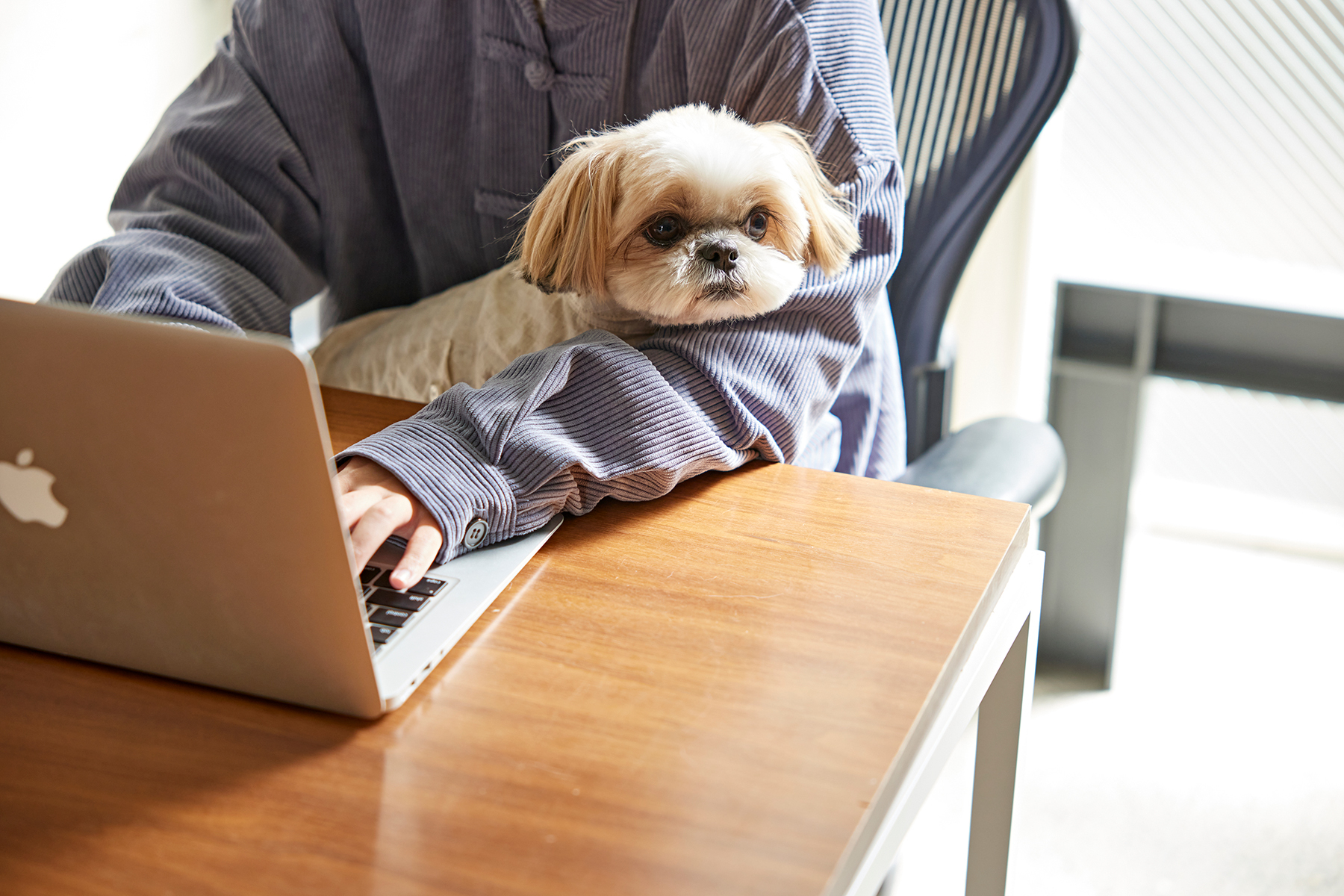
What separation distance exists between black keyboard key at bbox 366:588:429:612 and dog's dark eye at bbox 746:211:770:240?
400 millimetres

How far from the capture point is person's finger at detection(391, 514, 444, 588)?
635 millimetres

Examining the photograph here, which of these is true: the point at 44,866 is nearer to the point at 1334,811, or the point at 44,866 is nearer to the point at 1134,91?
the point at 1334,811

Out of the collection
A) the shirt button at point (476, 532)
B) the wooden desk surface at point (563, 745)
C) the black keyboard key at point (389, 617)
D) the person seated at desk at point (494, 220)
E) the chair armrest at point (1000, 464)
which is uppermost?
the person seated at desk at point (494, 220)

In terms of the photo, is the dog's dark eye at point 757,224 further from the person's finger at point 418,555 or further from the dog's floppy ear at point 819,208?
the person's finger at point 418,555

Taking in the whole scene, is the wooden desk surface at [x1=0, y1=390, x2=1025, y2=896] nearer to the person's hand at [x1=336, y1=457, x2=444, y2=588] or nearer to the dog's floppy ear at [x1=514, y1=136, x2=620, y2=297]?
the person's hand at [x1=336, y1=457, x2=444, y2=588]

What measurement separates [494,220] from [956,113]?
479 millimetres

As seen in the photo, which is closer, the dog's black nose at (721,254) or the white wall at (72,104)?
the dog's black nose at (721,254)

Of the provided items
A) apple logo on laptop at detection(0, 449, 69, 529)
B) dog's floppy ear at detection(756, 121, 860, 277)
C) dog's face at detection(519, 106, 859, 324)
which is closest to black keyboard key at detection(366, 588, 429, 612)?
apple logo on laptop at detection(0, 449, 69, 529)

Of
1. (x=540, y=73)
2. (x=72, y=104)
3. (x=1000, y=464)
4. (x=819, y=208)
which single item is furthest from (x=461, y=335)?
(x=72, y=104)

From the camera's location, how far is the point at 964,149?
1065 mm

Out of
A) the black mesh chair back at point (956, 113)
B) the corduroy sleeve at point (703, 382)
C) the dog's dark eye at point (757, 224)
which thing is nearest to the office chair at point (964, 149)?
the black mesh chair back at point (956, 113)

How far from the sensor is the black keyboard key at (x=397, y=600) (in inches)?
24.8

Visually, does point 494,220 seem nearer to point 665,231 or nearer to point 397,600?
point 665,231

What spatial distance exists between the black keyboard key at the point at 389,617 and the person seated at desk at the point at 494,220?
19 mm
